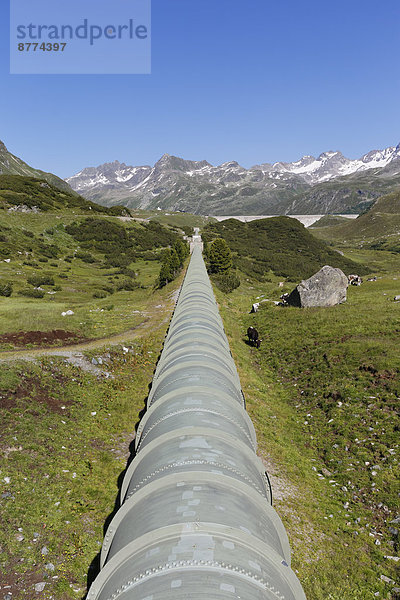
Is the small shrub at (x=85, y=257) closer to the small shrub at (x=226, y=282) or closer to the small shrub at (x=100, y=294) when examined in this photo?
the small shrub at (x=100, y=294)

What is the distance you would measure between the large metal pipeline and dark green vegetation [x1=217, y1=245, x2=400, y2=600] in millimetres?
5812

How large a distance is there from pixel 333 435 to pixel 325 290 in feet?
70.6

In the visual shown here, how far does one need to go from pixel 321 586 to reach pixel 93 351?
61.3 feet

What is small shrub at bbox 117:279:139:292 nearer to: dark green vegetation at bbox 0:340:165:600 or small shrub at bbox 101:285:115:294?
small shrub at bbox 101:285:115:294

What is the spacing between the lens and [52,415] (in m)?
15.3

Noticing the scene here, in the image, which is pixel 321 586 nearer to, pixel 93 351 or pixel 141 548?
pixel 141 548

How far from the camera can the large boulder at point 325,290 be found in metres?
34.2

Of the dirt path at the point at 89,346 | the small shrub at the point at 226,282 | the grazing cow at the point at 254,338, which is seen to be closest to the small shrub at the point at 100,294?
the dirt path at the point at 89,346

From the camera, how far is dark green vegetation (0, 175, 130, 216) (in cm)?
8726

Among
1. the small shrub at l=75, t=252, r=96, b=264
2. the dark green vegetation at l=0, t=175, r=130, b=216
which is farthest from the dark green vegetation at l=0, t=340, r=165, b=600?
the dark green vegetation at l=0, t=175, r=130, b=216

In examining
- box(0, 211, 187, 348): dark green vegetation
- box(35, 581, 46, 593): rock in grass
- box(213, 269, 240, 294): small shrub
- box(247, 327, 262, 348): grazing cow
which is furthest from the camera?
box(213, 269, 240, 294): small shrub

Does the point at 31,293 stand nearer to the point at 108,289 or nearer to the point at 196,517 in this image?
the point at 108,289

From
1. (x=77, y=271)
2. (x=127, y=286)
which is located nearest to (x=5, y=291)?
(x=127, y=286)

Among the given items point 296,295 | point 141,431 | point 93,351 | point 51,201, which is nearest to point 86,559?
A: point 141,431
